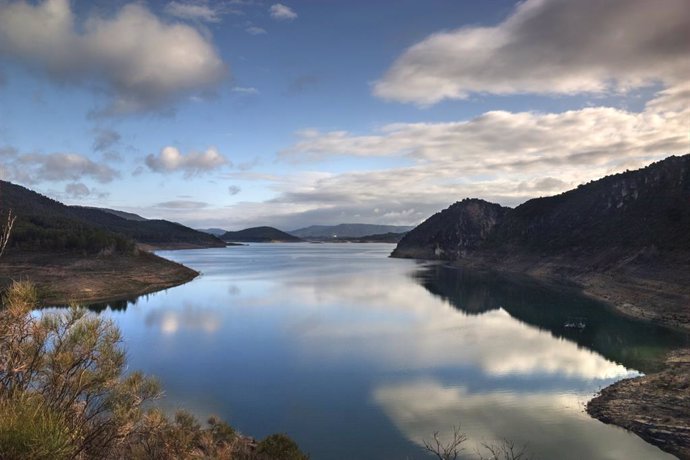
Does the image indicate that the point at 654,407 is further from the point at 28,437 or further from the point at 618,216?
the point at 618,216

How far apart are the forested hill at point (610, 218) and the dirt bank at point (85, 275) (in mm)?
80108

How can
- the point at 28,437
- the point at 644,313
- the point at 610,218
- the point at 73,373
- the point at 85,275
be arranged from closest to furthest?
the point at 28,437, the point at 73,373, the point at 644,313, the point at 85,275, the point at 610,218

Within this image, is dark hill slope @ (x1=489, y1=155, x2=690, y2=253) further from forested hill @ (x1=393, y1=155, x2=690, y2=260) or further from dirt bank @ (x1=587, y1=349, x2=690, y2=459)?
dirt bank @ (x1=587, y1=349, x2=690, y2=459)

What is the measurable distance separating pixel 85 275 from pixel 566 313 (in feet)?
223

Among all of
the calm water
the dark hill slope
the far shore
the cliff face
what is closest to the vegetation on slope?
the far shore

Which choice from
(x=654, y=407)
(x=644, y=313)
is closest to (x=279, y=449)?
(x=654, y=407)

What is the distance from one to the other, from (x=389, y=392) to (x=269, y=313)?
29873mm

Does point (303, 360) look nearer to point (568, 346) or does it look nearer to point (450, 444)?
point (450, 444)

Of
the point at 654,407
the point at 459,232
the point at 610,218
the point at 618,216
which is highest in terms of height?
the point at 618,216

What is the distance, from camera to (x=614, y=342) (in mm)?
40250

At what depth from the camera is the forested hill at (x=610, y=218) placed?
2886 inches

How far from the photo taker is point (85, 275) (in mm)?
68500

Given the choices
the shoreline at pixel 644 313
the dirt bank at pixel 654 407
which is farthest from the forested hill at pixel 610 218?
the dirt bank at pixel 654 407

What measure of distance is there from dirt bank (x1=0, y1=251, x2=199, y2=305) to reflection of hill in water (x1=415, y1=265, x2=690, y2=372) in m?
49.2
